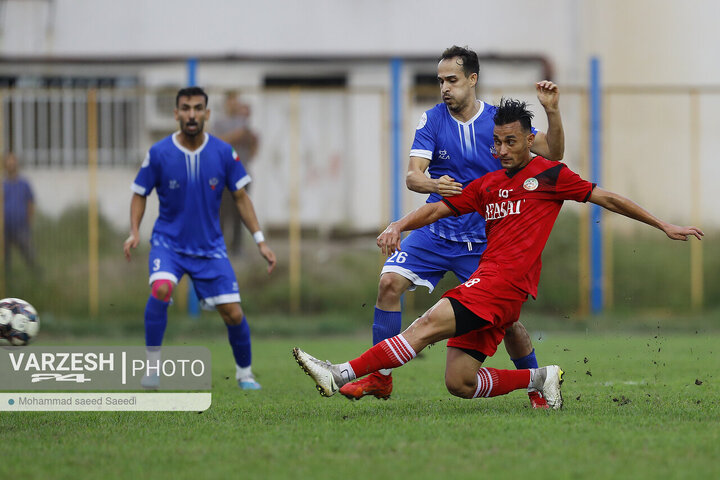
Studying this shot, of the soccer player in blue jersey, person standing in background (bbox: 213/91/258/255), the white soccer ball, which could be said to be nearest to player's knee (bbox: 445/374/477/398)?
the soccer player in blue jersey

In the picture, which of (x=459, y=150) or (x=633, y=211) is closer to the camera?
(x=633, y=211)

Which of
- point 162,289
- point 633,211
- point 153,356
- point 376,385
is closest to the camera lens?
point 633,211

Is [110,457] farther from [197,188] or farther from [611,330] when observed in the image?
[611,330]

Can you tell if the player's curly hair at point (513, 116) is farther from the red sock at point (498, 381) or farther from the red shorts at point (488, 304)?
the red sock at point (498, 381)

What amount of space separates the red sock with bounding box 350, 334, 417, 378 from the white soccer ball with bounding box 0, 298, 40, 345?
6.43 feet

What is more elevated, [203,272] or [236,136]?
[236,136]

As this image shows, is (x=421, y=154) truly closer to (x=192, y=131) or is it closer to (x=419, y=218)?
(x=419, y=218)

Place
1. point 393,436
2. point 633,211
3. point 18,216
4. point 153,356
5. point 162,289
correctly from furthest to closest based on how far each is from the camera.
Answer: point 18,216 < point 153,356 < point 162,289 < point 633,211 < point 393,436

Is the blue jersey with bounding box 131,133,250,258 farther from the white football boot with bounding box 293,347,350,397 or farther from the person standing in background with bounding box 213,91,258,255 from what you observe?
the person standing in background with bounding box 213,91,258,255

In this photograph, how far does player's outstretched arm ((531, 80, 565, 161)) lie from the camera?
640cm

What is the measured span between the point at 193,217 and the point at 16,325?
7.70 ft

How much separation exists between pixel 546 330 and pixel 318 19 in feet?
25.5

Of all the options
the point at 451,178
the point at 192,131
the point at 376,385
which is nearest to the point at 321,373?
the point at 376,385

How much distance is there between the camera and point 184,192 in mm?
8414
